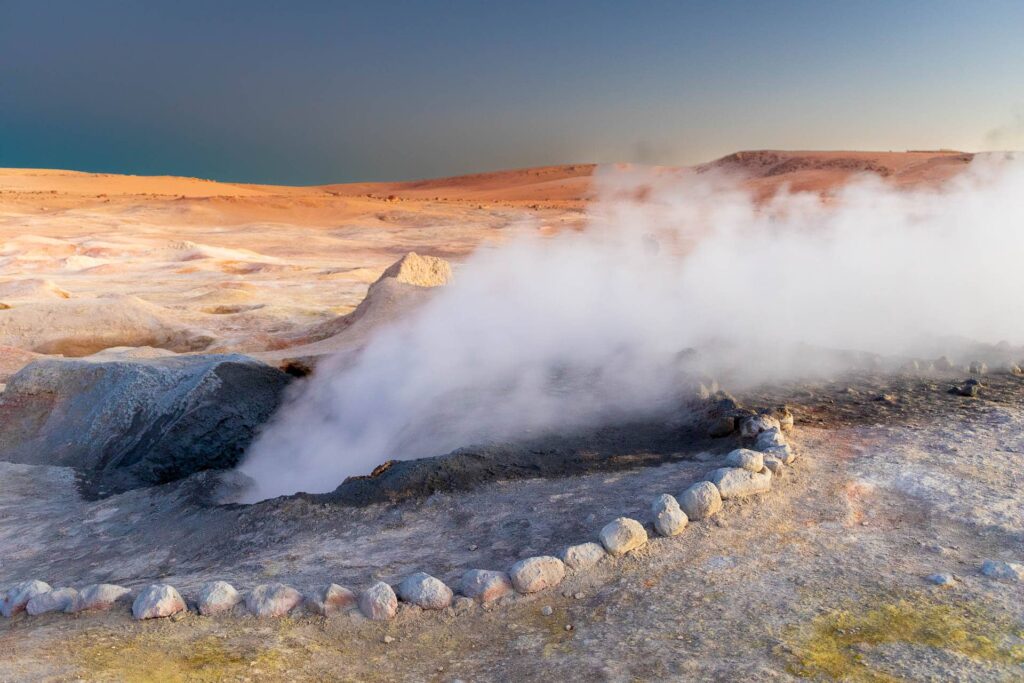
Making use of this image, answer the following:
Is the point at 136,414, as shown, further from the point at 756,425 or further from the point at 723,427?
the point at 756,425

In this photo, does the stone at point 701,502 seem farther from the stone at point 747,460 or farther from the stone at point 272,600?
the stone at point 272,600

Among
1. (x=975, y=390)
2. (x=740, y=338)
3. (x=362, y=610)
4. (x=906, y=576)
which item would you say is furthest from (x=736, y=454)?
(x=740, y=338)

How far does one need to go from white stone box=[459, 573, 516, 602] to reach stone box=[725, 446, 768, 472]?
3.82 feet

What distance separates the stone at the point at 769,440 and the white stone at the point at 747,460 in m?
0.29

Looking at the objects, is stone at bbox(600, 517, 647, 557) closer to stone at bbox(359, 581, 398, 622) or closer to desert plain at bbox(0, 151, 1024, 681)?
desert plain at bbox(0, 151, 1024, 681)

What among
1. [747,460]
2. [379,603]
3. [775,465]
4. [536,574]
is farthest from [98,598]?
[775,465]

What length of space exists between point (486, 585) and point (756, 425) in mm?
1872

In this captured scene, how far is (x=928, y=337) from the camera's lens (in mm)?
6359

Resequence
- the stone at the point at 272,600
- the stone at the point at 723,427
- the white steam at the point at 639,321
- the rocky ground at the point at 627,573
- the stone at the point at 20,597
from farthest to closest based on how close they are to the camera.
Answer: the white steam at the point at 639,321 < the stone at the point at 723,427 < the stone at the point at 20,597 < the stone at the point at 272,600 < the rocky ground at the point at 627,573

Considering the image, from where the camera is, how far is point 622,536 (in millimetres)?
3006

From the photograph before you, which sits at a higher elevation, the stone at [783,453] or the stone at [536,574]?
the stone at [783,453]

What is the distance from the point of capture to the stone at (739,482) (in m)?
3.34

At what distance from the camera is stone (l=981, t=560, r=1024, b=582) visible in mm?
2744

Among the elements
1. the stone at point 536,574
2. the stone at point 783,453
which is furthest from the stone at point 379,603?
the stone at point 783,453
